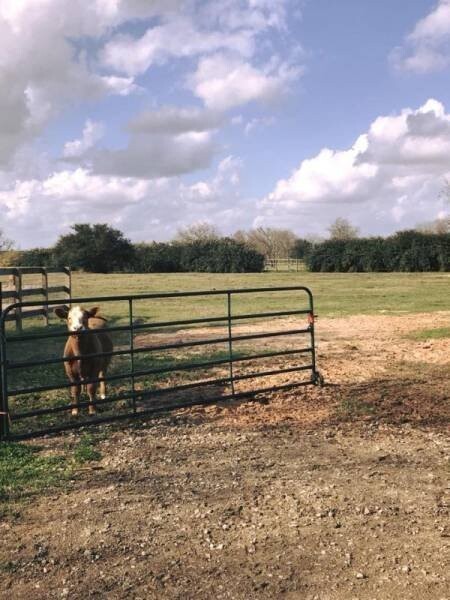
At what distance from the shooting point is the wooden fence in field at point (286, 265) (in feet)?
191

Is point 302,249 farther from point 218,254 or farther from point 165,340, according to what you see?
point 165,340

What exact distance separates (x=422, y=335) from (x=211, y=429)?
8259 mm

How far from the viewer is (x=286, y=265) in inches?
2458

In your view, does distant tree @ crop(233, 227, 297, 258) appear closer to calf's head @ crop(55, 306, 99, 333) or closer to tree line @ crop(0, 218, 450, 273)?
tree line @ crop(0, 218, 450, 273)

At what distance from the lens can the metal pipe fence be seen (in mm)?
6215

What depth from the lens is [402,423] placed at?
6.41 metres

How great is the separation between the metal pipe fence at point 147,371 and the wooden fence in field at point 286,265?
4398 centimetres

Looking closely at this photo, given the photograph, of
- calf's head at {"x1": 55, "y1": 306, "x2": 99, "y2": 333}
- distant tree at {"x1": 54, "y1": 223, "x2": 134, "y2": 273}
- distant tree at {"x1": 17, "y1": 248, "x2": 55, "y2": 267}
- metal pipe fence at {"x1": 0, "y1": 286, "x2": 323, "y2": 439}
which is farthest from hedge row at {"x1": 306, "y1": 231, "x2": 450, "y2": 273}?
calf's head at {"x1": 55, "y1": 306, "x2": 99, "y2": 333}

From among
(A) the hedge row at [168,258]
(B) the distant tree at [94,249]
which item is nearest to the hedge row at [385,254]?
(A) the hedge row at [168,258]

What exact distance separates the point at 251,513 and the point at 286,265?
5883 cm

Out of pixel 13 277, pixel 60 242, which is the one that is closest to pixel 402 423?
pixel 13 277

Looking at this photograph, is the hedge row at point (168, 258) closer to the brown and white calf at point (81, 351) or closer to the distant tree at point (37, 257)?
the distant tree at point (37, 257)

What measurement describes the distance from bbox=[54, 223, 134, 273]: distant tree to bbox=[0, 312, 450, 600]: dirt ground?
1976 inches

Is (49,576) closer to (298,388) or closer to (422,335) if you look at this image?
(298,388)
